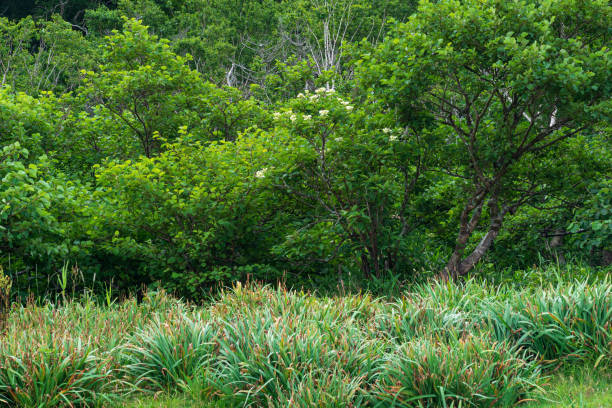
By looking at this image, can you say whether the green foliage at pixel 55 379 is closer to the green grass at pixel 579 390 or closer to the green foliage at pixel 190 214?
the green foliage at pixel 190 214

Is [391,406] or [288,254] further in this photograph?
[288,254]

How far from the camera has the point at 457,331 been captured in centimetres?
485

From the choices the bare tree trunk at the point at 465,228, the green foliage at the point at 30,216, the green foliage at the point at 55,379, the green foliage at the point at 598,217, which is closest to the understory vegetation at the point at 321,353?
the green foliage at the point at 55,379

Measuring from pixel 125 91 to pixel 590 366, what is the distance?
932cm

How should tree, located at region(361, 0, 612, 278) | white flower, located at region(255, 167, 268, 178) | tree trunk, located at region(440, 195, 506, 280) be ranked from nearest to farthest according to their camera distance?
1. tree, located at region(361, 0, 612, 278)
2. white flower, located at region(255, 167, 268, 178)
3. tree trunk, located at region(440, 195, 506, 280)

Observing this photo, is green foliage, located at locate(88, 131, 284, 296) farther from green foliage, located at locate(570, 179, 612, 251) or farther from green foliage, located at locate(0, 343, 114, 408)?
green foliage, located at locate(570, 179, 612, 251)

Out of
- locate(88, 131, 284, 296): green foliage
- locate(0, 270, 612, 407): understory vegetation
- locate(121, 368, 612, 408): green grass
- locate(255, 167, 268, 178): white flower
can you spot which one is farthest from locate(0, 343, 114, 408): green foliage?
locate(255, 167, 268, 178): white flower

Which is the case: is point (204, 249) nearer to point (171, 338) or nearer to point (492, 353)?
point (171, 338)

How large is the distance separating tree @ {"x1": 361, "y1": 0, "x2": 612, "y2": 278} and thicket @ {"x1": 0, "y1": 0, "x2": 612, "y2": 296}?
0.03 m

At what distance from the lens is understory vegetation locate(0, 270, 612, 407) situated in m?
4.10

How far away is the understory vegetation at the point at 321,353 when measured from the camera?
13.5 ft

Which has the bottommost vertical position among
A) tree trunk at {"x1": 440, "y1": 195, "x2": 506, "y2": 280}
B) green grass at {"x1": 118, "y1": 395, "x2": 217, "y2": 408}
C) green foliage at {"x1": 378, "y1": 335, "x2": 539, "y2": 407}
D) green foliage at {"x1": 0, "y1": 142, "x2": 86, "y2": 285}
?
green foliage at {"x1": 0, "y1": 142, "x2": 86, "y2": 285}

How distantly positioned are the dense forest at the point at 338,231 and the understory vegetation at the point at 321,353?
3 centimetres

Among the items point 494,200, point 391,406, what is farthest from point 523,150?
point 391,406
